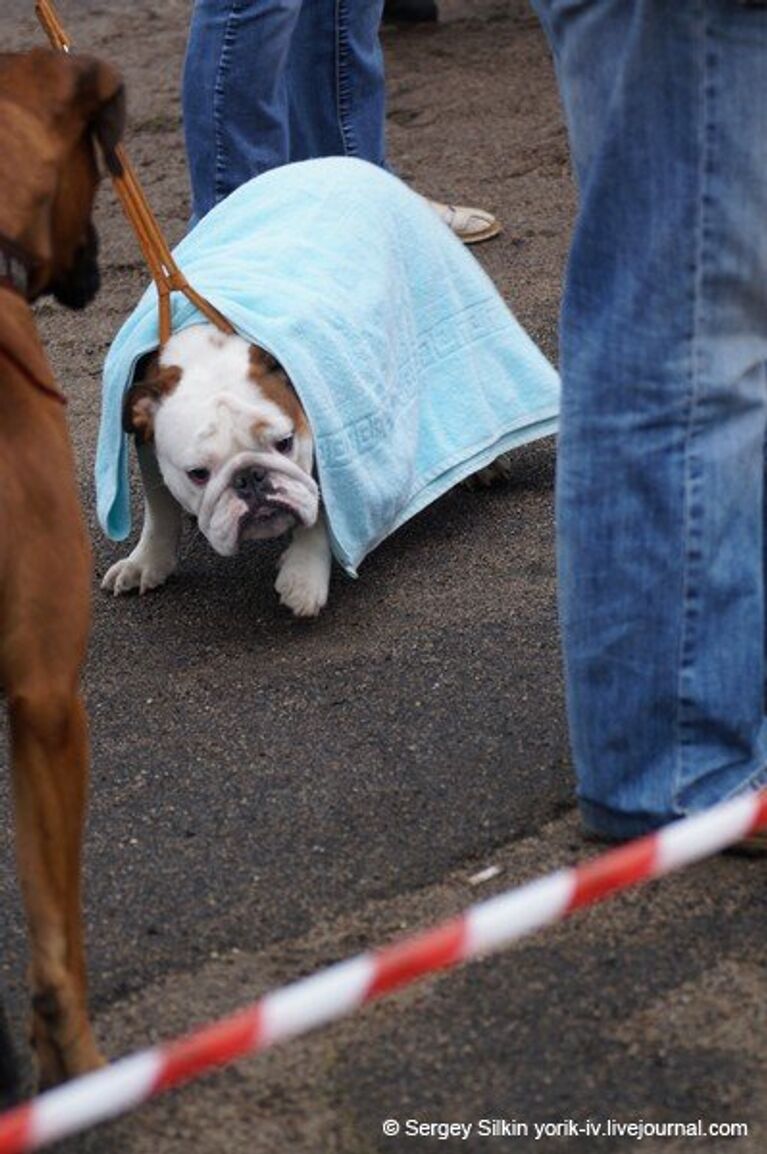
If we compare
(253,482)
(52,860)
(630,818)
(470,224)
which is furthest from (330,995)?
(470,224)

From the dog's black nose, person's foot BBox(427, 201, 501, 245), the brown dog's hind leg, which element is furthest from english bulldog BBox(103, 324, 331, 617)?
person's foot BBox(427, 201, 501, 245)

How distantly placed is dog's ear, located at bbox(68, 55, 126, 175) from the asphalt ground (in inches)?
43.7

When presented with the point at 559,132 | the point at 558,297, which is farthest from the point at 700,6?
the point at 559,132

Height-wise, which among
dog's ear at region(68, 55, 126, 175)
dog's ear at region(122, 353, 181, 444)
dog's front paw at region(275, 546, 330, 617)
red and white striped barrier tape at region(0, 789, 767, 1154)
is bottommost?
dog's front paw at region(275, 546, 330, 617)

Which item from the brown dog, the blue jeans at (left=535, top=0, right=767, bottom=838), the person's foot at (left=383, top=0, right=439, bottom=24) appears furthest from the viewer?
the person's foot at (left=383, top=0, right=439, bottom=24)

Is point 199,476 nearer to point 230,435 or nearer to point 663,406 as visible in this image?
point 230,435

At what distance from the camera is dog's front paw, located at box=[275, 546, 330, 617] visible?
4254 millimetres

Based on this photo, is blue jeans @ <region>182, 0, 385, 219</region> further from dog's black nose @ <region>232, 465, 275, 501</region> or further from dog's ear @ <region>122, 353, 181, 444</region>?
dog's black nose @ <region>232, 465, 275, 501</region>

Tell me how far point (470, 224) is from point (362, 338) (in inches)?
87.4

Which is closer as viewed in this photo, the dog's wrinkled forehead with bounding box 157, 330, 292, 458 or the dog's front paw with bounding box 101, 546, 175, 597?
the dog's wrinkled forehead with bounding box 157, 330, 292, 458

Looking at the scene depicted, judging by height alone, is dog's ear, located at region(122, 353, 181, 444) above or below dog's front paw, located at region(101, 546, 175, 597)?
above

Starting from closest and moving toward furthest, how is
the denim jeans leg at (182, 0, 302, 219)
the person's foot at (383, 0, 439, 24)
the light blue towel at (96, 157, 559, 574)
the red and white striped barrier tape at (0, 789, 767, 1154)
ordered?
the red and white striped barrier tape at (0, 789, 767, 1154)
the light blue towel at (96, 157, 559, 574)
the denim jeans leg at (182, 0, 302, 219)
the person's foot at (383, 0, 439, 24)

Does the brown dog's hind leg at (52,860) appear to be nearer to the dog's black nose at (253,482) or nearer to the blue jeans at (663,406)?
the blue jeans at (663,406)

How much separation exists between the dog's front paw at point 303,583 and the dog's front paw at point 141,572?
30cm
